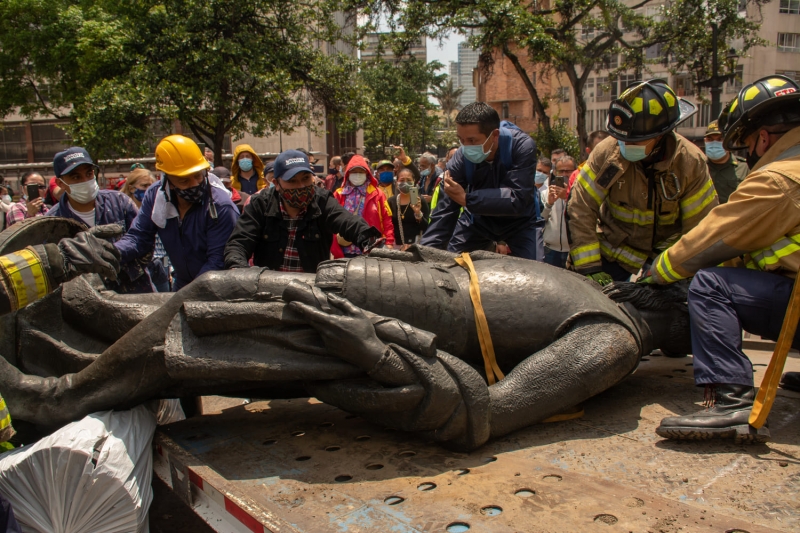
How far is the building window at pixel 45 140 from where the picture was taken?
106 ft

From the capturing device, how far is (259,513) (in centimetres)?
210

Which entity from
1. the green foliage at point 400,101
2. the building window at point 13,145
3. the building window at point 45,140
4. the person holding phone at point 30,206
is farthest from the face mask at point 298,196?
the building window at point 13,145

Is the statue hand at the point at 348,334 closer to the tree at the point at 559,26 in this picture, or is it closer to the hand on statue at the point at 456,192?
the hand on statue at the point at 456,192

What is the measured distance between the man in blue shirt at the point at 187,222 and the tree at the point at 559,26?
1228 centimetres

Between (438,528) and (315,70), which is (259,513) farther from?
(315,70)

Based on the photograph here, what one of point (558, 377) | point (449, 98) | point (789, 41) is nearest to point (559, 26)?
point (558, 377)

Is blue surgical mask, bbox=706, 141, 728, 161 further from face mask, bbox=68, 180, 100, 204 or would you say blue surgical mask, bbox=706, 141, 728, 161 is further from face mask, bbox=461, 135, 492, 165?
face mask, bbox=68, 180, 100, 204

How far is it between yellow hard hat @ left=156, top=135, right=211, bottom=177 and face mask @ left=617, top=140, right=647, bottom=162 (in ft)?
8.03

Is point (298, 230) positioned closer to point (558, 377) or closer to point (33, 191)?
point (558, 377)

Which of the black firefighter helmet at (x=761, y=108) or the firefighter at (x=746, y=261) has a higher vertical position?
the black firefighter helmet at (x=761, y=108)

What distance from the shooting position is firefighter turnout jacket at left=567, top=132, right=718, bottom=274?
3.41 metres

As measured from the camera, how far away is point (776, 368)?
8.39 feet

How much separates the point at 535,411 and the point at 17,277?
2.20 m

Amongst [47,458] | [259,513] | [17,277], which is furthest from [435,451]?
[17,277]
